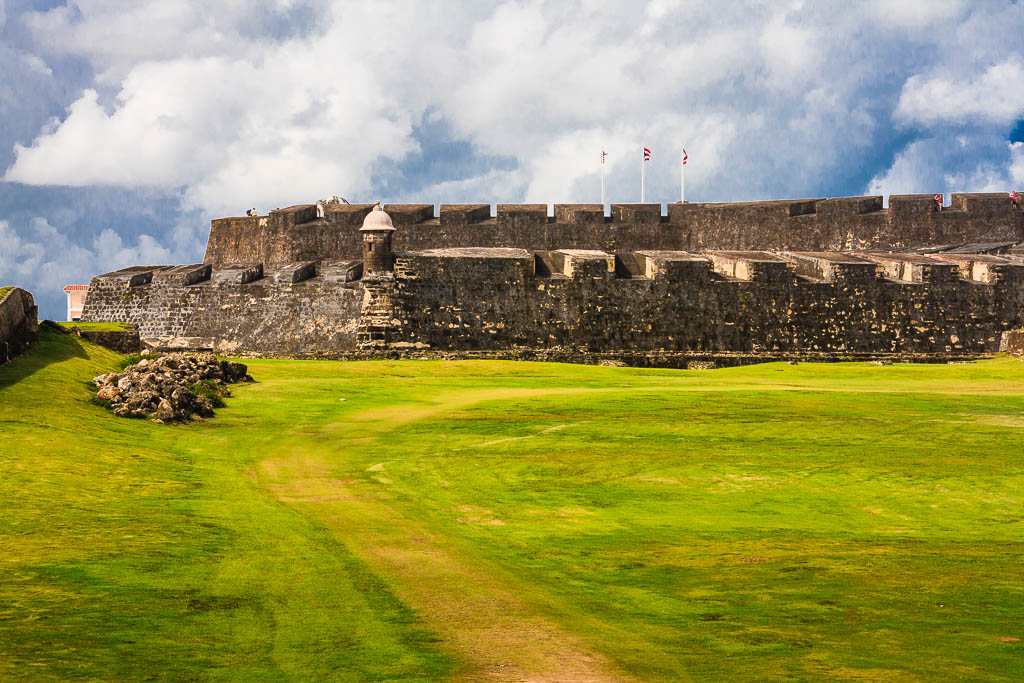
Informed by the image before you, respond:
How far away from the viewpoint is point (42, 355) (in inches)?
567

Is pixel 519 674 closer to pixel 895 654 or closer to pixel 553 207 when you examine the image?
pixel 895 654

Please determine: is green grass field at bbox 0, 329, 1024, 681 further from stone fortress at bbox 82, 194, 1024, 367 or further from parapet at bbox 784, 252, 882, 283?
parapet at bbox 784, 252, 882, 283

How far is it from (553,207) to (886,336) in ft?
41.4

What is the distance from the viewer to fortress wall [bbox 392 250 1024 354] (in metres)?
28.0

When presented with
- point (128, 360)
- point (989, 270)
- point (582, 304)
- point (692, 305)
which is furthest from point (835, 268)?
point (128, 360)

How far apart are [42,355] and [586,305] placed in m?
16.8

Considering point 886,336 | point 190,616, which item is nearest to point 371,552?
point 190,616

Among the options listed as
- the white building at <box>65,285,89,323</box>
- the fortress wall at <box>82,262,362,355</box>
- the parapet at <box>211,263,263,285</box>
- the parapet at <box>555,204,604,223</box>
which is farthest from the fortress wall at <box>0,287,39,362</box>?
the white building at <box>65,285,89,323</box>

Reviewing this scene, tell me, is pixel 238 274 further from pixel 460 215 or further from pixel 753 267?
pixel 753 267

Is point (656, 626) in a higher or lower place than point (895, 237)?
lower

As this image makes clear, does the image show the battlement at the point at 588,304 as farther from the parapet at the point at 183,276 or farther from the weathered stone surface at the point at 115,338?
the weathered stone surface at the point at 115,338

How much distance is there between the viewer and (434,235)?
1427 inches

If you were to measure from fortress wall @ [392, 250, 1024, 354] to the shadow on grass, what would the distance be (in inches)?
470

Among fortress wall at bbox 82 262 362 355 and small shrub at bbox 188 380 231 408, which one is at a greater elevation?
fortress wall at bbox 82 262 362 355
